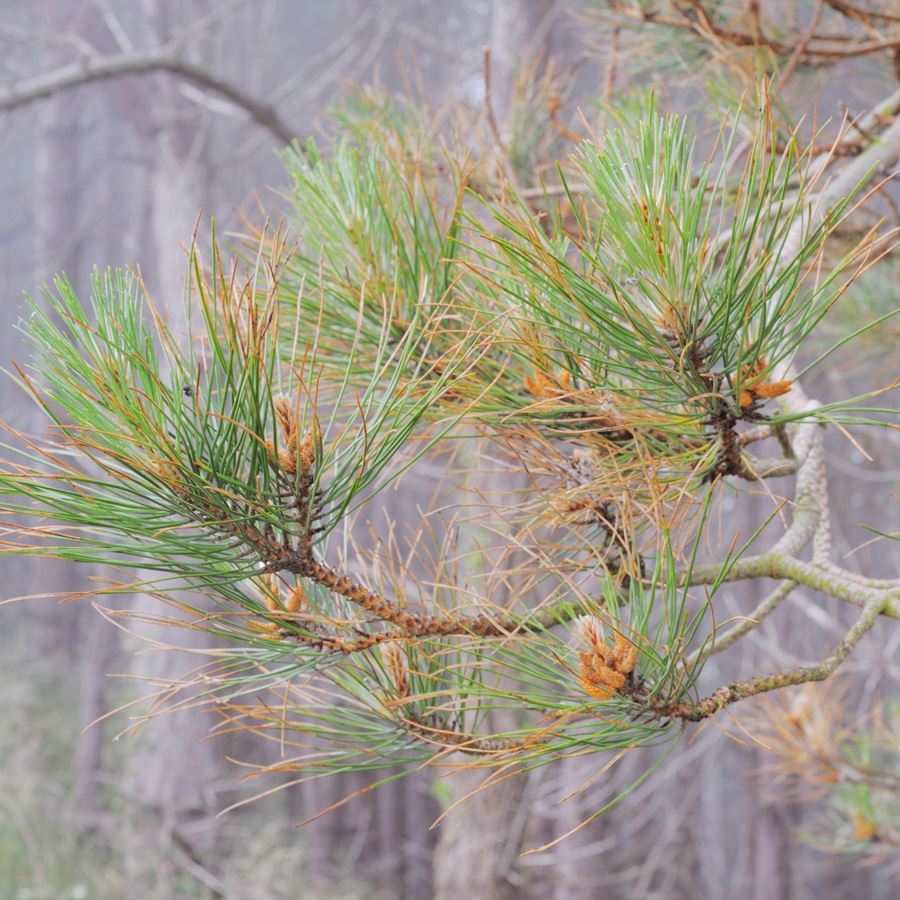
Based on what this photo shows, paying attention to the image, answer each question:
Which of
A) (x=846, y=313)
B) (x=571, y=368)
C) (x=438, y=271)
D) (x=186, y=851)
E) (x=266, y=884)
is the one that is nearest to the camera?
(x=571, y=368)

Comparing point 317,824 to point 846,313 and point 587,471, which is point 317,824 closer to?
point 846,313

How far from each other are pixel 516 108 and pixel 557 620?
0.89m

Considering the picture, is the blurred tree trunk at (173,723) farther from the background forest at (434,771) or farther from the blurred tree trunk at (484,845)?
the blurred tree trunk at (484,845)

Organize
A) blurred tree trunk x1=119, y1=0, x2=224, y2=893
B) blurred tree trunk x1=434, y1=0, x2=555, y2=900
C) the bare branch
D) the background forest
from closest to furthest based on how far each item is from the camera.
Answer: the background forest, blurred tree trunk x1=434, y1=0, x2=555, y2=900, the bare branch, blurred tree trunk x1=119, y1=0, x2=224, y2=893

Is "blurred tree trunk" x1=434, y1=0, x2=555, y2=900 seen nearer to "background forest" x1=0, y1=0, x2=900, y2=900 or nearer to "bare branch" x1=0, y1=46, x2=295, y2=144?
"background forest" x1=0, y1=0, x2=900, y2=900

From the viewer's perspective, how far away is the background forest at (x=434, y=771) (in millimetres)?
1198

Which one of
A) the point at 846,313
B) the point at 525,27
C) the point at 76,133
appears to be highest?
the point at 76,133

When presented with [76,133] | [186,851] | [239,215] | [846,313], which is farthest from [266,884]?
[76,133]

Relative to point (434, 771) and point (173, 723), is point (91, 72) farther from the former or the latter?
point (434, 771)

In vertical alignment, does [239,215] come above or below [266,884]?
above

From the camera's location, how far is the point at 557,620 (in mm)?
557

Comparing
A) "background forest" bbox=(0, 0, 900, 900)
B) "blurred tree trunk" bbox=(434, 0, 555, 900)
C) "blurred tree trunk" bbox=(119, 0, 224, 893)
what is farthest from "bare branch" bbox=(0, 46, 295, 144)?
"blurred tree trunk" bbox=(434, 0, 555, 900)

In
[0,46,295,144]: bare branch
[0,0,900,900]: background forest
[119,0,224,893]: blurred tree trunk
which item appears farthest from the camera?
[119,0,224,893]: blurred tree trunk

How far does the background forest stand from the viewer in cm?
120
